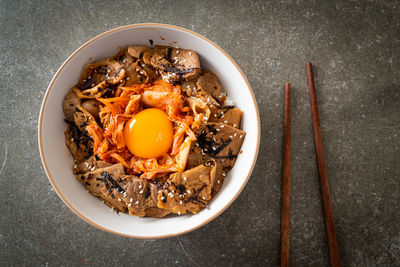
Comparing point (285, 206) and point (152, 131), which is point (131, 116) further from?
point (285, 206)

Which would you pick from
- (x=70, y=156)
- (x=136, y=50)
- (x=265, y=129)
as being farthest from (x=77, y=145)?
(x=265, y=129)

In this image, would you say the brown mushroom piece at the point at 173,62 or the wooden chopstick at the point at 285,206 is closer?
the brown mushroom piece at the point at 173,62

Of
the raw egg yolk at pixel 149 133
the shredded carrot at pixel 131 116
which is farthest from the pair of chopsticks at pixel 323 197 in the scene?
the raw egg yolk at pixel 149 133

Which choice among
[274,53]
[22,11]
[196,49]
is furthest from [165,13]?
[22,11]

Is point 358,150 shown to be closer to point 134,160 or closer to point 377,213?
point 377,213

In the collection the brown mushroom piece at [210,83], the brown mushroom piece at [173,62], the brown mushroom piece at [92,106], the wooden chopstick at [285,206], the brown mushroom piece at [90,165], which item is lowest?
the wooden chopstick at [285,206]

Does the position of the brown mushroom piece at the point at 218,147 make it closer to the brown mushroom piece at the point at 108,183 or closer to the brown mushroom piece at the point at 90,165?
the brown mushroom piece at the point at 108,183

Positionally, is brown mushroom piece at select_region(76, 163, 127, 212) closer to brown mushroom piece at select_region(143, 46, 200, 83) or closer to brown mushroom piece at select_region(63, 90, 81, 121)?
brown mushroom piece at select_region(63, 90, 81, 121)

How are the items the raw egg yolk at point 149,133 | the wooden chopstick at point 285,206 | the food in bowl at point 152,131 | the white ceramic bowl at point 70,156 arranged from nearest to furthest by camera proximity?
1. the white ceramic bowl at point 70,156
2. the food in bowl at point 152,131
3. the raw egg yolk at point 149,133
4. the wooden chopstick at point 285,206

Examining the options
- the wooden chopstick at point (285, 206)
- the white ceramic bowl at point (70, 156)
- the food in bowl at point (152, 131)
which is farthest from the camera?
the wooden chopstick at point (285, 206)
